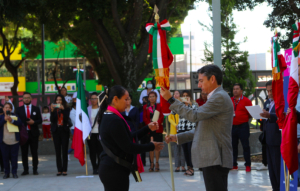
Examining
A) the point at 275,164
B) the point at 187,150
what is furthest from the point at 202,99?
the point at 275,164

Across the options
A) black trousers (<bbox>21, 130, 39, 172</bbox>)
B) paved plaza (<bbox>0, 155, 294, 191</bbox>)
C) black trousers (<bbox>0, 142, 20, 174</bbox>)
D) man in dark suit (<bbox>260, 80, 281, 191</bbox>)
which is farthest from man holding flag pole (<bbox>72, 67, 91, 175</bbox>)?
man in dark suit (<bbox>260, 80, 281, 191</bbox>)

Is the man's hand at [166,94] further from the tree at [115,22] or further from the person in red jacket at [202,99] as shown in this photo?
the tree at [115,22]

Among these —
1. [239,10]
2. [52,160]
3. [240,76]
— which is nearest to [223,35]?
[240,76]

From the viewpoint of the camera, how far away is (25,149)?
31.6 feet

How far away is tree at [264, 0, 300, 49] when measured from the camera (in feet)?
54.4

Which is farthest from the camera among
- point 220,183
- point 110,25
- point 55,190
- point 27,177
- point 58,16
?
point 110,25

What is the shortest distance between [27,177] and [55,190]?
1994mm

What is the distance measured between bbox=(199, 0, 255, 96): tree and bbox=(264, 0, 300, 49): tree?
13.1 ft

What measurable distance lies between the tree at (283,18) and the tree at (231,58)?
400 centimetres

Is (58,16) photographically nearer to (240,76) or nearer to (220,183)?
(240,76)

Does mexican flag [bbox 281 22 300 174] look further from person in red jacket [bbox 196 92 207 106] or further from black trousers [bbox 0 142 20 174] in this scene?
black trousers [bbox 0 142 20 174]

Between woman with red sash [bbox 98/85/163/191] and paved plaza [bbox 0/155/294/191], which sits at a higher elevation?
woman with red sash [bbox 98/85/163/191]

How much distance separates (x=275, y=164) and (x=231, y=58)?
806 cm

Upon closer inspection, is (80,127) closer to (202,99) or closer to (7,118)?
(7,118)
